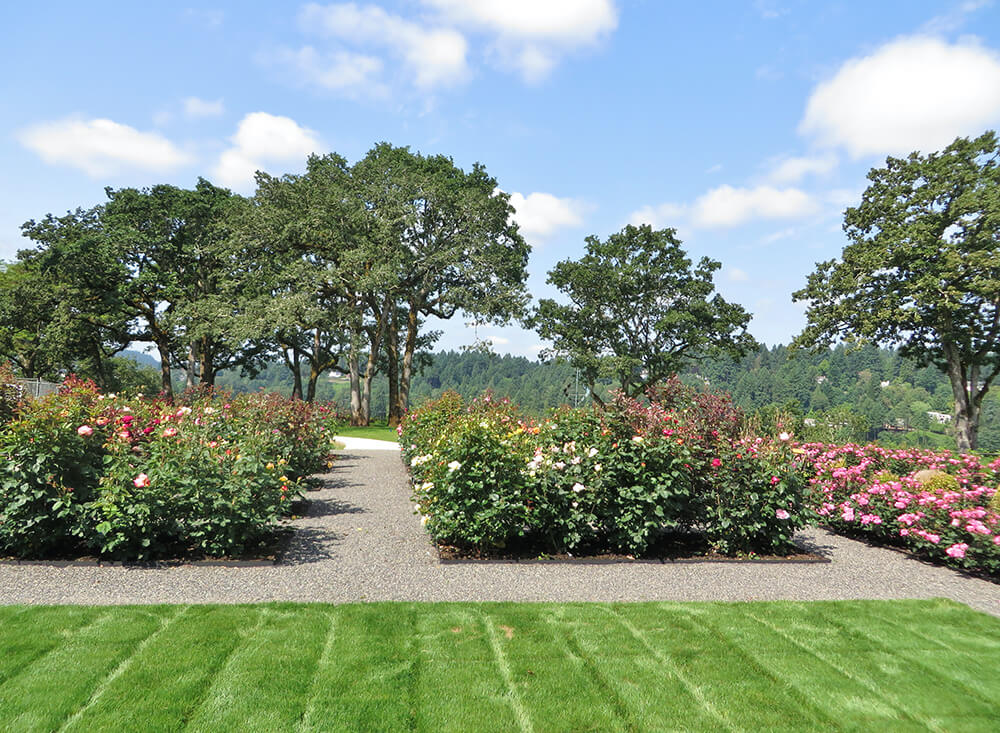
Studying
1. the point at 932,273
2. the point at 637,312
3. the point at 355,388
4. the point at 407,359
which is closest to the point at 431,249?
the point at 407,359

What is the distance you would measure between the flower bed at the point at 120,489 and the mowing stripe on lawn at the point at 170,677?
4.66 ft

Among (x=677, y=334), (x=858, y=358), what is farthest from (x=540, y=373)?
(x=677, y=334)

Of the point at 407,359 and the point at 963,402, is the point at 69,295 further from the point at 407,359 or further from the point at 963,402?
the point at 963,402

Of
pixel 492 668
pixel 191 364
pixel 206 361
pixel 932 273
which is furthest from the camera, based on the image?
pixel 206 361

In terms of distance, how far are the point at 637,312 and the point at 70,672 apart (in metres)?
34.3

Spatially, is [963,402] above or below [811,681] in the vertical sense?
above

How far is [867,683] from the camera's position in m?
3.34

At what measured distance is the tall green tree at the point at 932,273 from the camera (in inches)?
851

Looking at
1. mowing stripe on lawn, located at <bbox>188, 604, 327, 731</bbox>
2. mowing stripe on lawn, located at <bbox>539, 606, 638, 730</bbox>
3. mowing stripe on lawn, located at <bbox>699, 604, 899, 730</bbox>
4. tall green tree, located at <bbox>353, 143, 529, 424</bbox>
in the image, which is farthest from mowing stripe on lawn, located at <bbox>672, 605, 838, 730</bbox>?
tall green tree, located at <bbox>353, 143, 529, 424</bbox>

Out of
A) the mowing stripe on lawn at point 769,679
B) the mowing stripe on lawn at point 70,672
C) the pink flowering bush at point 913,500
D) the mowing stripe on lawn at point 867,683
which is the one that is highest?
the pink flowering bush at point 913,500

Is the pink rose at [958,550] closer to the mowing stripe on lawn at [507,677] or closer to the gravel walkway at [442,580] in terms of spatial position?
the gravel walkway at [442,580]

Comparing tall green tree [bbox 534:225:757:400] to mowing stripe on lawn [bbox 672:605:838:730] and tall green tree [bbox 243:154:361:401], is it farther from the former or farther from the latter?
mowing stripe on lawn [bbox 672:605:838:730]

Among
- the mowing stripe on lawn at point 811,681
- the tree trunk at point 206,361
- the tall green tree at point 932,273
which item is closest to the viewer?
the mowing stripe on lawn at point 811,681

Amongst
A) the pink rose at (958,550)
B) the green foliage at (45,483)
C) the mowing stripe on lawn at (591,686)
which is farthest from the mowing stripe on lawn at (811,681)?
the green foliage at (45,483)
